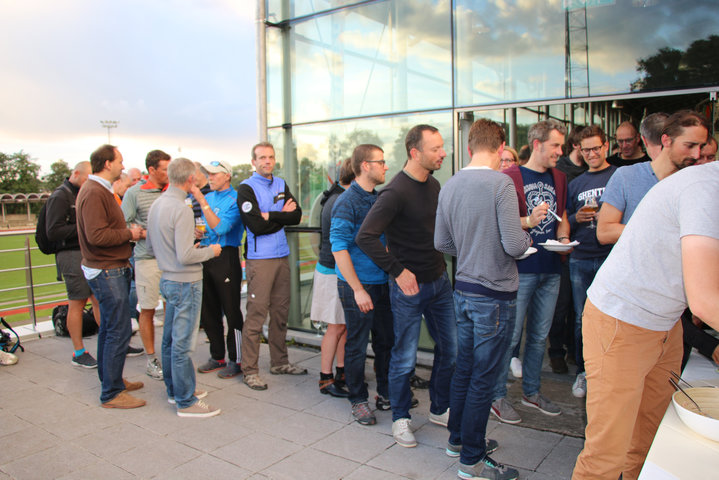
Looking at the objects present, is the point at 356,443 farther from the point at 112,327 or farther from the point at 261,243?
the point at 112,327

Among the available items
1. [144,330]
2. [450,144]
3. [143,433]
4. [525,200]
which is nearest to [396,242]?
[525,200]

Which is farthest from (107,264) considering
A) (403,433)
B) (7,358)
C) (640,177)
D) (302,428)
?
(640,177)

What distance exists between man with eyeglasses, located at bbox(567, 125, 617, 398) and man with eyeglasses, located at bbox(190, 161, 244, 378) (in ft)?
9.91

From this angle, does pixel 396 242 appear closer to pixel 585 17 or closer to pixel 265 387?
pixel 265 387

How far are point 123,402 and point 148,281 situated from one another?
1.31 meters

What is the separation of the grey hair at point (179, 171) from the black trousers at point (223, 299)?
43.6 inches

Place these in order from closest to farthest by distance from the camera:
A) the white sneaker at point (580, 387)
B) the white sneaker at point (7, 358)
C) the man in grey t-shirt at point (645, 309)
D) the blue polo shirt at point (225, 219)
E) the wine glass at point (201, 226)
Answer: the man in grey t-shirt at point (645, 309)
the white sneaker at point (580, 387)
the wine glass at point (201, 226)
the blue polo shirt at point (225, 219)
the white sneaker at point (7, 358)

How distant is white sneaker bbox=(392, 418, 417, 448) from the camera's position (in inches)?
131

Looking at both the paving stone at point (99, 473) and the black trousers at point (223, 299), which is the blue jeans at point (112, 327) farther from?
the paving stone at point (99, 473)

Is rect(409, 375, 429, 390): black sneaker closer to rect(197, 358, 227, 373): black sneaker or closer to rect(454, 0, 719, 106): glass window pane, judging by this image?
rect(197, 358, 227, 373): black sneaker

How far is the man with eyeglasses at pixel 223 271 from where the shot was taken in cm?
471

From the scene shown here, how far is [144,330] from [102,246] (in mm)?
1311

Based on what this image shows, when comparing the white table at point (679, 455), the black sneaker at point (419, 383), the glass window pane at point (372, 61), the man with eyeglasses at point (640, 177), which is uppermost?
the glass window pane at point (372, 61)

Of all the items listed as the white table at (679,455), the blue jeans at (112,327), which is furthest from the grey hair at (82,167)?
the white table at (679,455)
